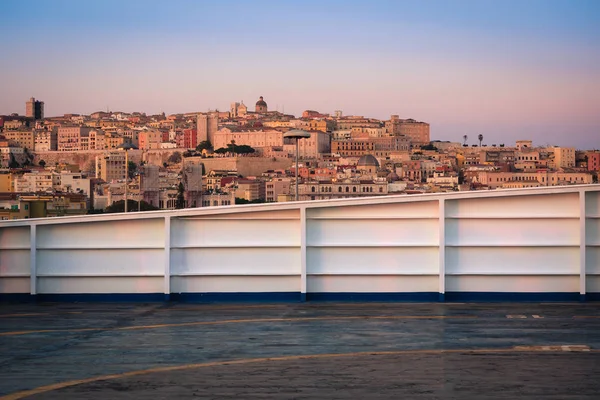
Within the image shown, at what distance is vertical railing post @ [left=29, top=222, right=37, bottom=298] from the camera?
13234 mm

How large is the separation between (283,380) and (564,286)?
5.97 metres

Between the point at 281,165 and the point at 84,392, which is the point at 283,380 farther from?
the point at 281,165

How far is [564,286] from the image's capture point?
13156 mm

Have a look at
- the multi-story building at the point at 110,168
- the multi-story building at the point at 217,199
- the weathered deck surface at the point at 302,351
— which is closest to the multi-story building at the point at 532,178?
the multi-story building at the point at 217,199

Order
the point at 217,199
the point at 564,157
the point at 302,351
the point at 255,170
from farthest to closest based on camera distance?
the point at 564,157, the point at 255,170, the point at 217,199, the point at 302,351

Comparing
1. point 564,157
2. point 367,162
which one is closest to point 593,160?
point 564,157

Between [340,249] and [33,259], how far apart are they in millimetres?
3587

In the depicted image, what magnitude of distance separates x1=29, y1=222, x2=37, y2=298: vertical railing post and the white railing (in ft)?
0.05

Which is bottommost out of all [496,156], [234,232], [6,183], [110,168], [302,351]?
[302,351]

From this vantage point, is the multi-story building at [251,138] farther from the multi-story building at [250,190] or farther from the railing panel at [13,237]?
the railing panel at [13,237]

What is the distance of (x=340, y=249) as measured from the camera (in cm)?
1326

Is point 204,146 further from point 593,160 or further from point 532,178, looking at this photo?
point 593,160

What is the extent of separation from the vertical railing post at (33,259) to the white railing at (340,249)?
0.05 ft

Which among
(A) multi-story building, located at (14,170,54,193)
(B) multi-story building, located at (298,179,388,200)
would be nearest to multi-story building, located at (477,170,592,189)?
(B) multi-story building, located at (298,179,388,200)
